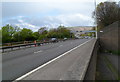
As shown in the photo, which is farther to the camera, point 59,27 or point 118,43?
point 59,27

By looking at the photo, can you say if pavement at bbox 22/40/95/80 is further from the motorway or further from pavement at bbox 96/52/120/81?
pavement at bbox 96/52/120/81

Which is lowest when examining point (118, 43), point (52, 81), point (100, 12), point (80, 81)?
point (52, 81)

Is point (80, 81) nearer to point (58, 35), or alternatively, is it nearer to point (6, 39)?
point (6, 39)

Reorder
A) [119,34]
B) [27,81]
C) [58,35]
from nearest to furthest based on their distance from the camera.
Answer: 1. [27,81]
2. [119,34]
3. [58,35]

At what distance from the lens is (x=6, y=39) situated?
225 feet

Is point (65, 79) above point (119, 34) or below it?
below

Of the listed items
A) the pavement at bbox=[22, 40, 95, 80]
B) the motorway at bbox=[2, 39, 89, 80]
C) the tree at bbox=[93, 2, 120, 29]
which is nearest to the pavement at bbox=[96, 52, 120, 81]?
the pavement at bbox=[22, 40, 95, 80]

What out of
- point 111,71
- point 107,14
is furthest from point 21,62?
point 107,14

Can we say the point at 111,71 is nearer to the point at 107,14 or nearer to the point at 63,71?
the point at 63,71

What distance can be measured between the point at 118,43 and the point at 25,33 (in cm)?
7572

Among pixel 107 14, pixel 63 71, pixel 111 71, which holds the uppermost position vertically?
pixel 107 14

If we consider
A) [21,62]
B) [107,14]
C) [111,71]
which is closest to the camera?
[111,71]

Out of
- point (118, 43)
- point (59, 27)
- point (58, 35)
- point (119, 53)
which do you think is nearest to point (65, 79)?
point (119, 53)

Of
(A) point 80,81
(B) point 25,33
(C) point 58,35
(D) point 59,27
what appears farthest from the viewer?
(D) point 59,27
